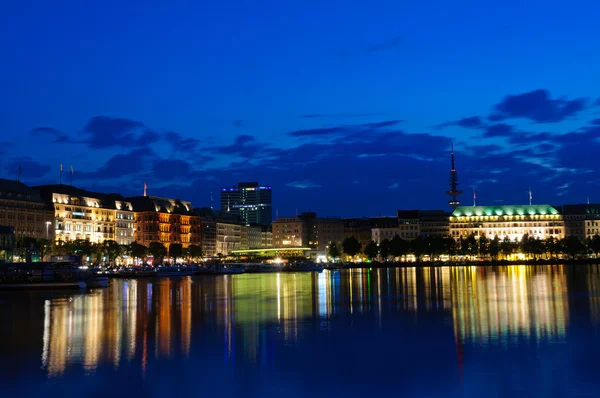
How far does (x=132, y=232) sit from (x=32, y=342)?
155 m

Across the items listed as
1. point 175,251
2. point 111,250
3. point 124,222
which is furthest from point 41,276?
point 124,222

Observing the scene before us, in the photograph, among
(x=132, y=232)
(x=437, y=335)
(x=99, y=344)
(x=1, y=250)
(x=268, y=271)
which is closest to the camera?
(x=99, y=344)

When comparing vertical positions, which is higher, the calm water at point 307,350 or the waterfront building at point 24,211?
the waterfront building at point 24,211

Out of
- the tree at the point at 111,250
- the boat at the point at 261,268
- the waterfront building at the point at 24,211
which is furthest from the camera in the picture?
the boat at the point at 261,268

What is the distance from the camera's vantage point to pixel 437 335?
108 ft

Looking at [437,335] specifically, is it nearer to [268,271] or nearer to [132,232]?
[268,271]

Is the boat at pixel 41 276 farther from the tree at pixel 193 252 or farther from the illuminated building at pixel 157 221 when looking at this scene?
the illuminated building at pixel 157 221

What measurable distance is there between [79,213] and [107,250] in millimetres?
16654

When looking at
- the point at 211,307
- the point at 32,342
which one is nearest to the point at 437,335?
the point at 32,342

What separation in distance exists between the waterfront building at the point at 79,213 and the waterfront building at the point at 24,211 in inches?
119

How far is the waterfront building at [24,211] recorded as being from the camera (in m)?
142

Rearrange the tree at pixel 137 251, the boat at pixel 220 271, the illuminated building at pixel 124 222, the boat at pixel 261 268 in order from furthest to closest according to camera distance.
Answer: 1. the illuminated building at pixel 124 222
2. the boat at pixel 261 268
3. the tree at pixel 137 251
4. the boat at pixel 220 271

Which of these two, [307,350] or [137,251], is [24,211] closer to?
[137,251]

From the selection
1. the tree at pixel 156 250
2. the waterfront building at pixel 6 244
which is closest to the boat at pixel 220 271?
the tree at pixel 156 250
